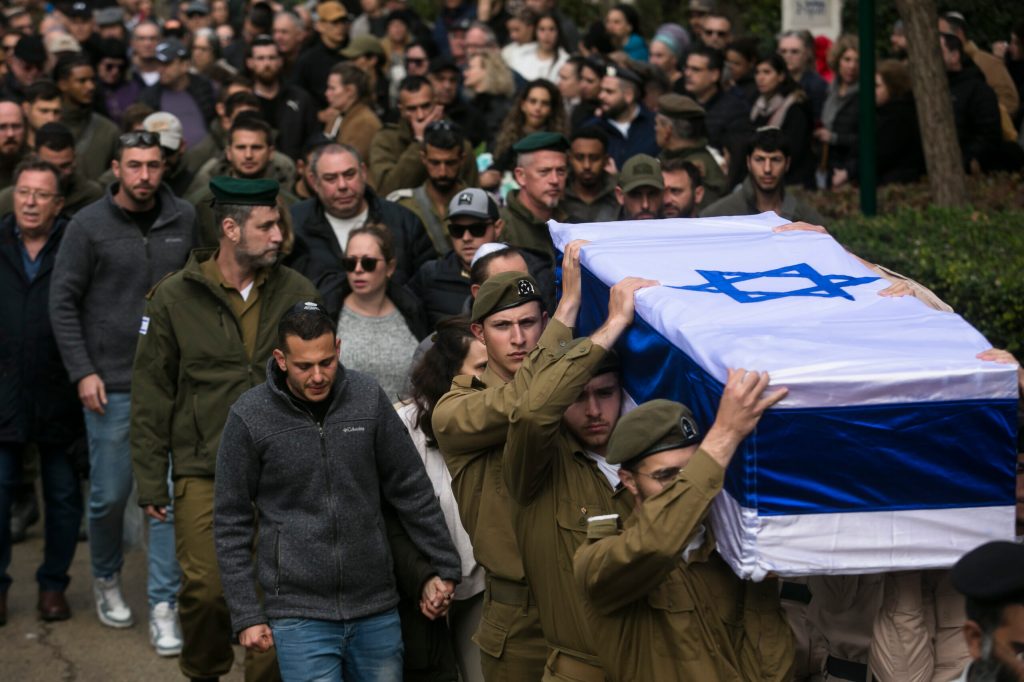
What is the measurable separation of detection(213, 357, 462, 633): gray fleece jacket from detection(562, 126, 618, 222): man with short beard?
2.92m

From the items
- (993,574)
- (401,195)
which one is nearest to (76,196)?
(401,195)

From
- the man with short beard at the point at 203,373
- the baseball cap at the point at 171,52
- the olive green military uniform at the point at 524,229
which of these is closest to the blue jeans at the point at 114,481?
the man with short beard at the point at 203,373

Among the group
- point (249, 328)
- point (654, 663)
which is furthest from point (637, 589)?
point (249, 328)

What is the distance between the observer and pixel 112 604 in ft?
26.2

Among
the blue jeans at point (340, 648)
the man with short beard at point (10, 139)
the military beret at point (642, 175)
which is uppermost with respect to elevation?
the military beret at point (642, 175)

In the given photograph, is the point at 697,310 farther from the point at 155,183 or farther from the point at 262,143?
the point at 262,143

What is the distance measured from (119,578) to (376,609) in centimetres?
284

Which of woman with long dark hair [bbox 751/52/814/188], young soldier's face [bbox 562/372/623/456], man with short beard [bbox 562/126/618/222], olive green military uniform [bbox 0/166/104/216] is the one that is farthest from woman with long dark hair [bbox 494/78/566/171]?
young soldier's face [bbox 562/372/623/456]

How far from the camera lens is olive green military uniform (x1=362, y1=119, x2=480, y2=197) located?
9445 millimetres

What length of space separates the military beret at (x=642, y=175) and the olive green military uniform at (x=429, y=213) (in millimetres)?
1089

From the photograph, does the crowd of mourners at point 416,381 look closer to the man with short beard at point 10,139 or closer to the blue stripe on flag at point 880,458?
the man with short beard at point 10,139

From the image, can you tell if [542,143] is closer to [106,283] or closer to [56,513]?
[106,283]

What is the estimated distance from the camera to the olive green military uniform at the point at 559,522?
4.64m

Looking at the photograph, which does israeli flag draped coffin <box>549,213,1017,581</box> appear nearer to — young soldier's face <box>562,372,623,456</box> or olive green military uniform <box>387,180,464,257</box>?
young soldier's face <box>562,372,623,456</box>
